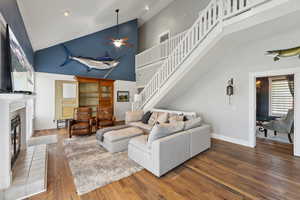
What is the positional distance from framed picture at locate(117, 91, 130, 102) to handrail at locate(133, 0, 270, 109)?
2.47 m

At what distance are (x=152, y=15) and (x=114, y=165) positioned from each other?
8.69 meters

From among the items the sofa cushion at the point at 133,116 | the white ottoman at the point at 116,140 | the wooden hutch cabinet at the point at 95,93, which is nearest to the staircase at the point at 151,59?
the wooden hutch cabinet at the point at 95,93

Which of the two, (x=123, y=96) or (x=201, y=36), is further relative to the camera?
(x=123, y=96)

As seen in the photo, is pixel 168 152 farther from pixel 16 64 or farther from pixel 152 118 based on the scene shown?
pixel 16 64

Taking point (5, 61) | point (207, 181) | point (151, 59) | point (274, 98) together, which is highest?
point (151, 59)

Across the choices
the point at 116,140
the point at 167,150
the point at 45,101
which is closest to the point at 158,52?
the point at 116,140

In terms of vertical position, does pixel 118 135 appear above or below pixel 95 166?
above

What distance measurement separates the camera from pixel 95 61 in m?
6.72

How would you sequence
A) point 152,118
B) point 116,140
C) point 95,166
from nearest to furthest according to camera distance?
point 95,166, point 116,140, point 152,118

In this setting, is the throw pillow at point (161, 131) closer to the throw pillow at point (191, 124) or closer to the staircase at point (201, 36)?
the throw pillow at point (191, 124)

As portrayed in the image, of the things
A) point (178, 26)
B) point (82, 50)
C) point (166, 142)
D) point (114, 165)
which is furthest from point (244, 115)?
point (82, 50)

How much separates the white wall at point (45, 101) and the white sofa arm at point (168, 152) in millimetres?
5395

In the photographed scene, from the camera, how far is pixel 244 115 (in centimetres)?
387

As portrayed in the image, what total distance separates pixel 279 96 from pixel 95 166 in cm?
864
